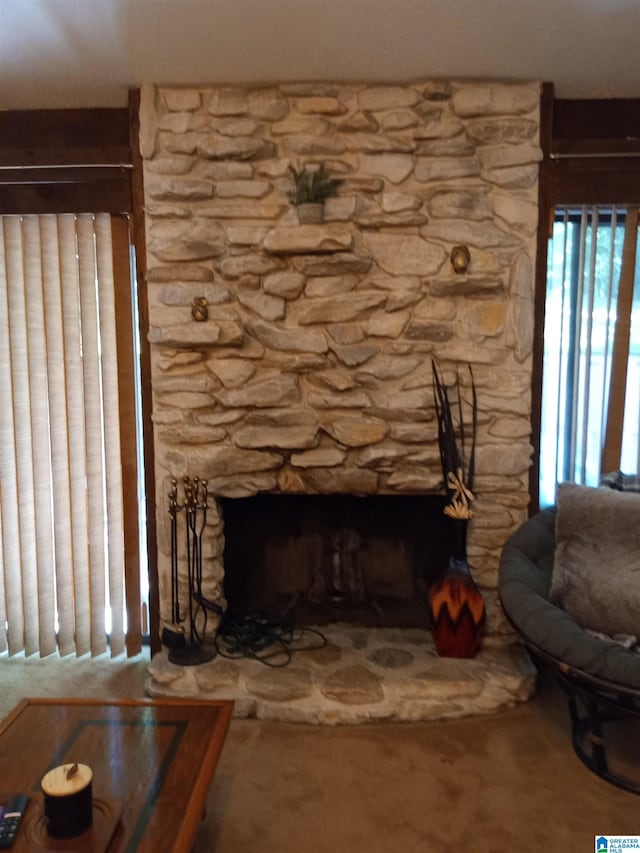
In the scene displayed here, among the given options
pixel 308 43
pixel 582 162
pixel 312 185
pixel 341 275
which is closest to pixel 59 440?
pixel 341 275

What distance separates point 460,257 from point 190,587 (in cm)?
166

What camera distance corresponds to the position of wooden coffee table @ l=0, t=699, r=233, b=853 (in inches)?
53.9

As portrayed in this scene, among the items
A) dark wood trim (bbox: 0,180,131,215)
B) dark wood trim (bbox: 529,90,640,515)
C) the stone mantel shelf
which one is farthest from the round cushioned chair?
dark wood trim (bbox: 0,180,131,215)

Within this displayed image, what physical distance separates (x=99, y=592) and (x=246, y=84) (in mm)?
2162

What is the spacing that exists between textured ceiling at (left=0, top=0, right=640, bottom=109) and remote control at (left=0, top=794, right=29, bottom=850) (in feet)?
7.05

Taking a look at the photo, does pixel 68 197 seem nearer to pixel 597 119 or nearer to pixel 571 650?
pixel 597 119

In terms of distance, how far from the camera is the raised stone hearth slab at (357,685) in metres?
2.43

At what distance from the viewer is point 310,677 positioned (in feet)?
8.23

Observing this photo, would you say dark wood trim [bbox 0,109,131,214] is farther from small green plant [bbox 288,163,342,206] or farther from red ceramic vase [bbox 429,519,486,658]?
red ceramic vase [bbox 429,519,486,658]

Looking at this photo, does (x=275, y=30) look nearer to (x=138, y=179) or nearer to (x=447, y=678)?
(x=138, y=179)

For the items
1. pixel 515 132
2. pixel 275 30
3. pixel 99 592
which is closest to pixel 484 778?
pixel 99 592

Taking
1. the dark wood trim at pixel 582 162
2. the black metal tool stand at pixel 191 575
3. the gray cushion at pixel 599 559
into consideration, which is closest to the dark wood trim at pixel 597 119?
the dark wood trim at pixel 582 162

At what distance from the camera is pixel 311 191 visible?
2.52 m

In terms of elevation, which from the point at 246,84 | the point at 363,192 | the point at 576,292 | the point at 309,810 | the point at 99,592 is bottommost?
the point at 309,810
